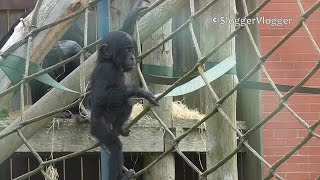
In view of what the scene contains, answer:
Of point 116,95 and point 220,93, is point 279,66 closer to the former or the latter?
point 220,93

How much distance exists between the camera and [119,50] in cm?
311

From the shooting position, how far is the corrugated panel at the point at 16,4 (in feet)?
19.3

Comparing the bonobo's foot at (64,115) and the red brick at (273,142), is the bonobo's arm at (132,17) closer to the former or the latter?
the bonobo's foot at (64,115)

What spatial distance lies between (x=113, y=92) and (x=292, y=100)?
9.22ft

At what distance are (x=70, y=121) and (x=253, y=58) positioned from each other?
1507 millimetres

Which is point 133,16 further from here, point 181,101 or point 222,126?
point 181,101

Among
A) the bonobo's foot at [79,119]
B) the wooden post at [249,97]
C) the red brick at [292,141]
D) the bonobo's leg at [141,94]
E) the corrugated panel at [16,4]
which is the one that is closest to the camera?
the bonobo's leg at [141,94]

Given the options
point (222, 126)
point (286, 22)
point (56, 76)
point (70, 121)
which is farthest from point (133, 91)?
point (286, 22)

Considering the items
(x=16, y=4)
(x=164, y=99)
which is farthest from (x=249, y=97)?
(x=16, y=4)

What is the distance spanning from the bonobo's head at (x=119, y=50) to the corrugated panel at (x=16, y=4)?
2.91m

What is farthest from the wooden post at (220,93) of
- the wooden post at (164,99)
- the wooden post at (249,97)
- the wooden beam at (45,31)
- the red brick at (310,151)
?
the red brick at (310,151)

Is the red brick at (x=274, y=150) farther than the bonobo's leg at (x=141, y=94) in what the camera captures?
Yes

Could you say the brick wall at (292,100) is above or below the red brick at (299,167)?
above

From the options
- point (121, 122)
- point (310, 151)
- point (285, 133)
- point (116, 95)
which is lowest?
point (310, 151)
